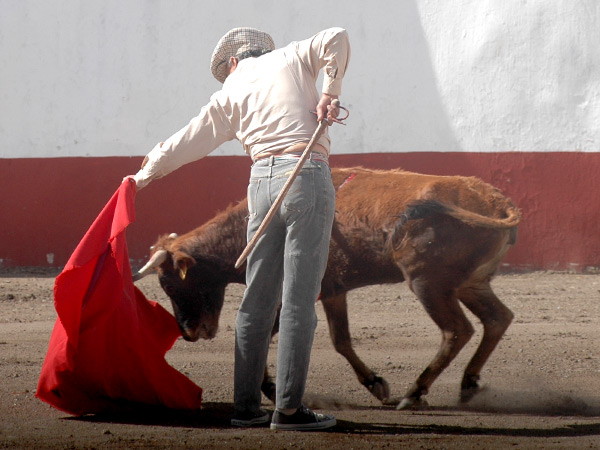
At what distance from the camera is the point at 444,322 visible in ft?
15.6

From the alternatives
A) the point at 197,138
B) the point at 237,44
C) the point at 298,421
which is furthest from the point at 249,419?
the point at 237,44

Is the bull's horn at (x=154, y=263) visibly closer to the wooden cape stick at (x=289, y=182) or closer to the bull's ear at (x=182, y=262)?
the bull's ear at (x=182, y=262)

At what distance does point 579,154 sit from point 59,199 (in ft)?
17.2

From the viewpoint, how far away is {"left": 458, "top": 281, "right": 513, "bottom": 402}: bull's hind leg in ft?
16.0

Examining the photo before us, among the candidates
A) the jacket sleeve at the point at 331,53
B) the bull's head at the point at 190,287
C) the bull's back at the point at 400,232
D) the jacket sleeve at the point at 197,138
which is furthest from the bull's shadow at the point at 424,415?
the jacket sleeve at the point at 331,53

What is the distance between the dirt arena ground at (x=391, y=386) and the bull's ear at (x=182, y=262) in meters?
0.62

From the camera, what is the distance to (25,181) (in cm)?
950

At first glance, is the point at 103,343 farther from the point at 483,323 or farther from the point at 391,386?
the point at 483,323

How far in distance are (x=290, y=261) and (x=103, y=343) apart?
103cm

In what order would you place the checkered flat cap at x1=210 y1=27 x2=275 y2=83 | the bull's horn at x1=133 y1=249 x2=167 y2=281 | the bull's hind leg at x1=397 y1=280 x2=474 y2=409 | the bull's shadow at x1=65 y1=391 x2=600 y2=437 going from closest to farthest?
the bull's shadow at x1=65 y1=391 x2=600 y2=437, the checkered flat cap at x1=210 y1=27 x2=275 y2=83, the bull's hind leg at x1=397 y1=280 x2=474 y2=409, the bull's horn at x1=133 y1=249 x2=167 y2=281

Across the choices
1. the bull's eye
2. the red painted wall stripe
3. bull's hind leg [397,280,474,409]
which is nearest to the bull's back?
bull's hind leg [397,280,474,409]

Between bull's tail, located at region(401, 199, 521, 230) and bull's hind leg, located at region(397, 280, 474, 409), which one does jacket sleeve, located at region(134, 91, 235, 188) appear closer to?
bull's tail, located at region(401, 199, 521, 230)

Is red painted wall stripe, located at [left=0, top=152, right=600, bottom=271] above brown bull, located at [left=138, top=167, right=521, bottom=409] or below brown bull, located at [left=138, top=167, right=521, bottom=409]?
below

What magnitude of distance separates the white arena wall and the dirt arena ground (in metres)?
1.41
